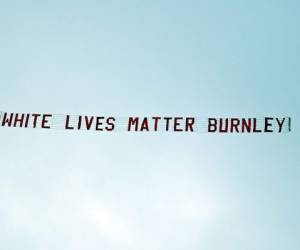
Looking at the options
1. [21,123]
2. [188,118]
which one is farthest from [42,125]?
[188,118]

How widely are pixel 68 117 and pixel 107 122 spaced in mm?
2437

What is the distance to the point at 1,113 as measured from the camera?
3638 centimetres

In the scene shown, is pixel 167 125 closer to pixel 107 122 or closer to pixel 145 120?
pixel 145 120

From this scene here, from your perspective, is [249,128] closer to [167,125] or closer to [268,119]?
[268,119]

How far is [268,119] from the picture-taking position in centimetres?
3419

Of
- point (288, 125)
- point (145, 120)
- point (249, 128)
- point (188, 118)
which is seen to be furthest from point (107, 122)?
point (288, 125)

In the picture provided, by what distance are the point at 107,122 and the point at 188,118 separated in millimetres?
5052

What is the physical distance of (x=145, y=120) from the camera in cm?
3622

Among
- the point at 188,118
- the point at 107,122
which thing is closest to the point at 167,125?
the point at 188,118

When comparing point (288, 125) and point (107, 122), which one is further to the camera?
point (107, 122)

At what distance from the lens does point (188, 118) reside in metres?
35.5

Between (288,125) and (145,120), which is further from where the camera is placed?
(145,120)

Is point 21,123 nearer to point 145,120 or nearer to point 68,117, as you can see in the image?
point 68,117

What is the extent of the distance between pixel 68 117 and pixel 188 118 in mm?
7356
